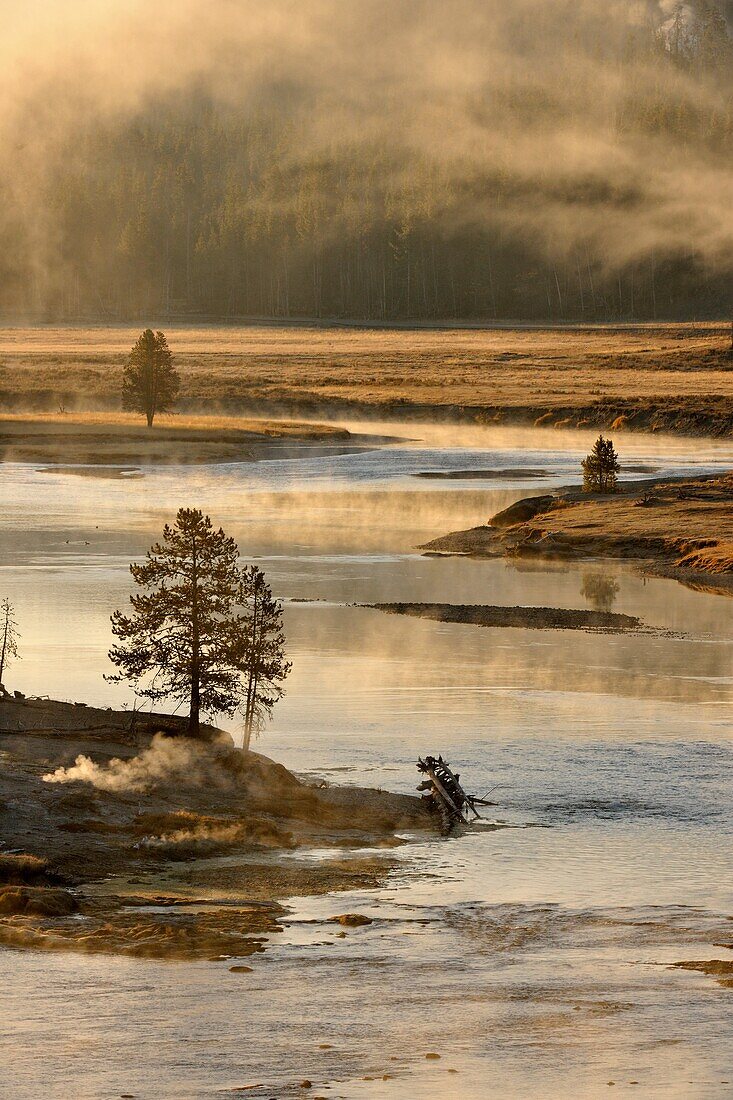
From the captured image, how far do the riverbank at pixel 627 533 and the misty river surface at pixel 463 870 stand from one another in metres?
2.37

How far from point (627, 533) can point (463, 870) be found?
48297mm

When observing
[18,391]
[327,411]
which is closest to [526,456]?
[327,411]

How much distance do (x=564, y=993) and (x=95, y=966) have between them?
19.9 ft

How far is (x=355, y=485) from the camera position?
102625 mm

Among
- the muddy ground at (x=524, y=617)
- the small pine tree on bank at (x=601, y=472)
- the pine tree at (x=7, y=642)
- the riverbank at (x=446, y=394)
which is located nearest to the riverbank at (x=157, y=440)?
Answer: the riverbank at (x=446, y=394)

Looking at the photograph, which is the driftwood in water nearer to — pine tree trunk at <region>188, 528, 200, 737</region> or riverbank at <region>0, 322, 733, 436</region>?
pine tree trunk at <region>188, 528, 200, 737</region>

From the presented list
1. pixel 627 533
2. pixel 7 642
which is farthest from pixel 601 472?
pixel 7 642

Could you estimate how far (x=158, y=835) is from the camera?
29938 mm

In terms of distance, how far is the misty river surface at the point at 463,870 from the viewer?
20125mm

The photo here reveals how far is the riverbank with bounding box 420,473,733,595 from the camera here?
228 feet

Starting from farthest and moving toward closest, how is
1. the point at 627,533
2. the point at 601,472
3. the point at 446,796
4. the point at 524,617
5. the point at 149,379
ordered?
the point at 149,379
the point at 601,472
the point at 627,533
the point at 524,617
the point at 446,796

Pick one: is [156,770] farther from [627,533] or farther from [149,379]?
[149,379]

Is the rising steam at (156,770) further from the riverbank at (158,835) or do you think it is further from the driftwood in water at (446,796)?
the driftwood in water at (446,796)

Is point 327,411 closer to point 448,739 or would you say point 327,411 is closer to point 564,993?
point 448,739
